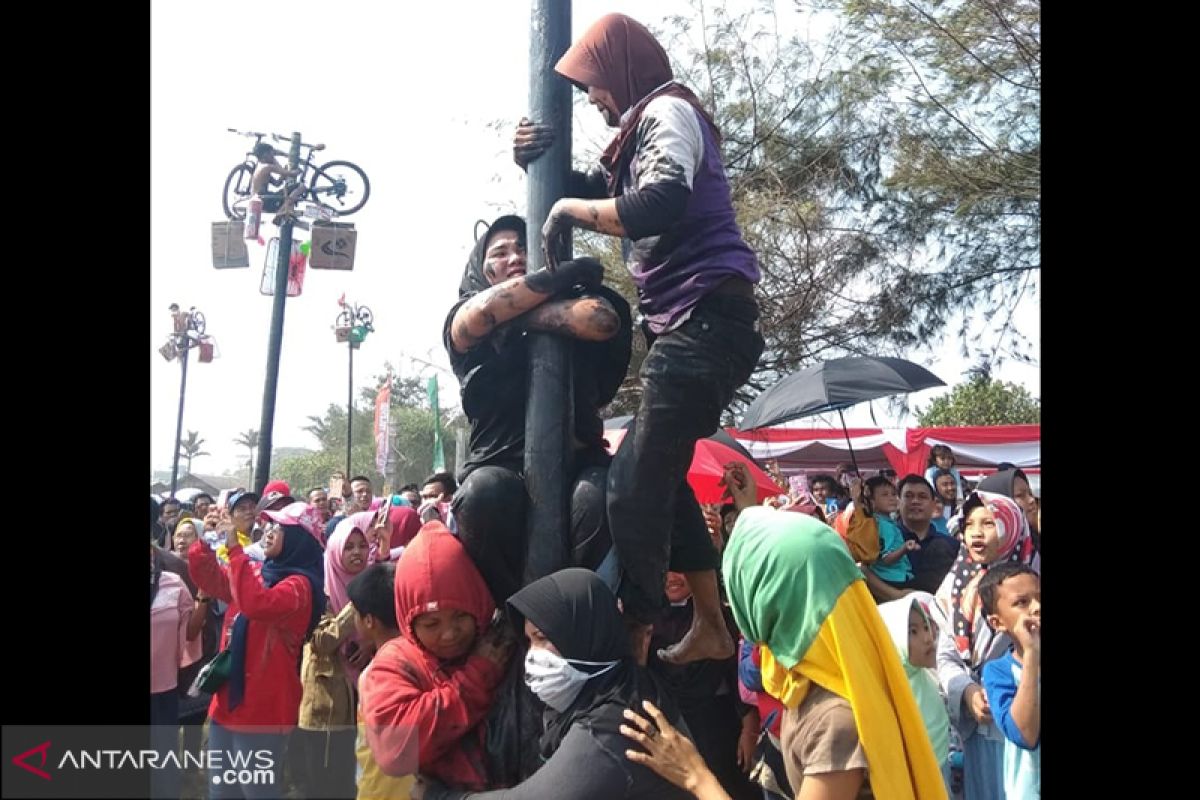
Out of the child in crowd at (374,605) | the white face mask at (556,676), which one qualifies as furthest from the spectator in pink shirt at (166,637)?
the white face mask at (556,676)

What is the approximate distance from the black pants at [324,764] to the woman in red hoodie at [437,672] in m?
0.40

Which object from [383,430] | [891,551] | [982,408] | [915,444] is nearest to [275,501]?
[891,551]

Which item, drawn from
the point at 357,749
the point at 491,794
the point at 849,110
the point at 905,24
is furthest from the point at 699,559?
the point at 849,110

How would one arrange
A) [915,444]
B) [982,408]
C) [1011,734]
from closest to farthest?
1. [1011,734]
2. [915,444]
3. [982,408]

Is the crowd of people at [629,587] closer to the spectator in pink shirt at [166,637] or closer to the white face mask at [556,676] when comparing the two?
the white face mask at [556,676]

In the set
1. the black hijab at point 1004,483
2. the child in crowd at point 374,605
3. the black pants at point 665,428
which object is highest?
the black pants at point 665,428

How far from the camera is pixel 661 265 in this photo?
8.79 feet

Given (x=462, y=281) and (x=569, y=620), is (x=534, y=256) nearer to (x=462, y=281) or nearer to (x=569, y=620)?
(x=462, y=281)

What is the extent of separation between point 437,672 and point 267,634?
9.24 ft

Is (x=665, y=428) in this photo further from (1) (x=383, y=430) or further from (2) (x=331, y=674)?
(1) (x=383, y=430)

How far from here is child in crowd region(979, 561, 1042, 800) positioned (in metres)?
3.47

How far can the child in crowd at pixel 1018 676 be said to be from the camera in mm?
3467
